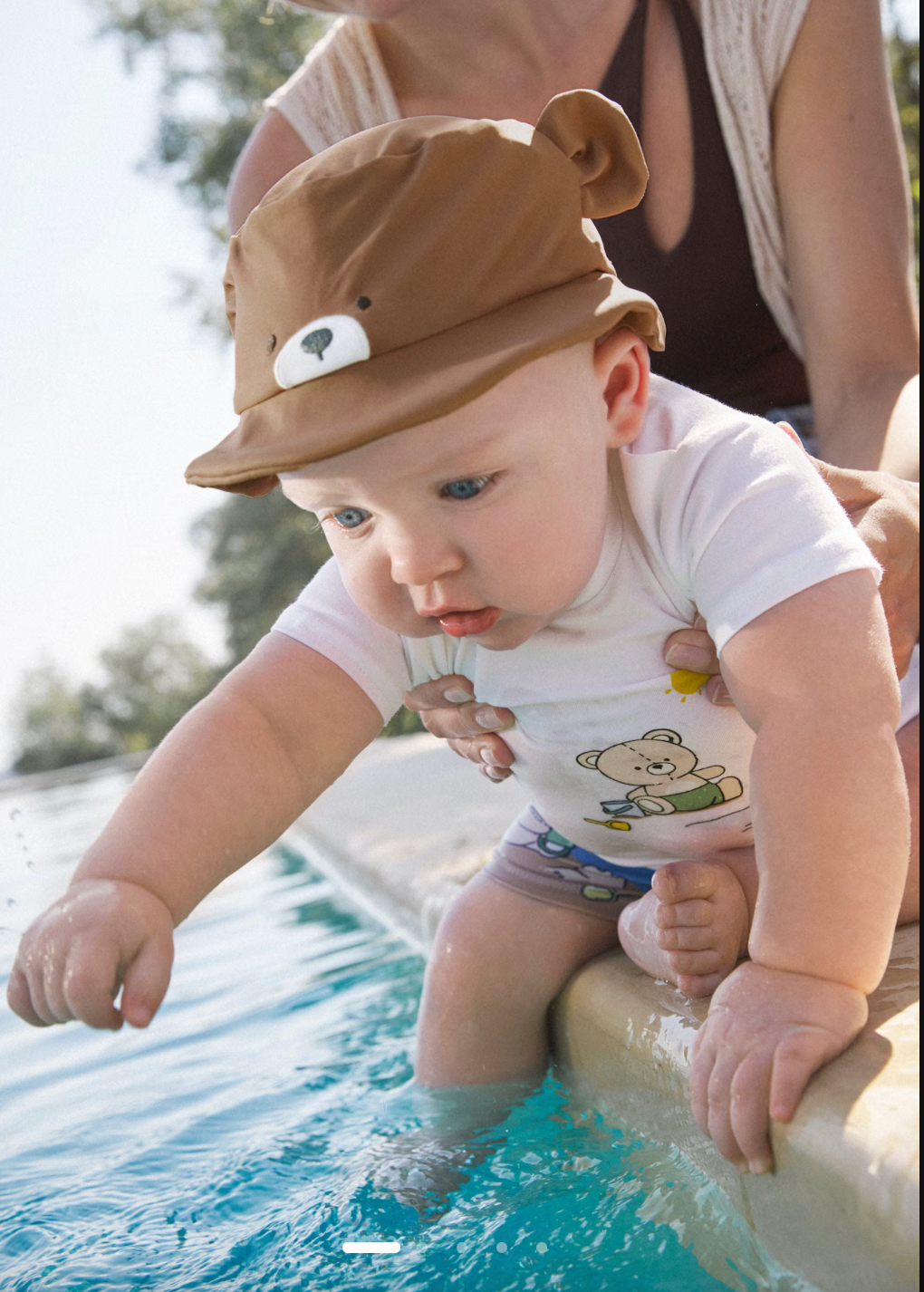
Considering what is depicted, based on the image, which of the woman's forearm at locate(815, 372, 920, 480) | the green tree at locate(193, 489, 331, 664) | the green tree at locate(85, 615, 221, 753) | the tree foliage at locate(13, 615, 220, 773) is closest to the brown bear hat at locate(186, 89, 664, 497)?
the woman's forearm at locate(815, 372, 920, 480)

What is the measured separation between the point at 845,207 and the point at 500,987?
1381 millimetres

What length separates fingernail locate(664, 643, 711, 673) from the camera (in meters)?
1.35

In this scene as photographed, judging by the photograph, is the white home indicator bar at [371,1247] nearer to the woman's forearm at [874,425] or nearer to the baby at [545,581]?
the baby at [545,581]

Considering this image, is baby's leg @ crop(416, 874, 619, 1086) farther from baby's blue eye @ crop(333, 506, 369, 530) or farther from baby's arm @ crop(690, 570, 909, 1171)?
baby's blue eye @ crop(333, 506, 369, 530)

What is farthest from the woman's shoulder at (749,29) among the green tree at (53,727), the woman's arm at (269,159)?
the green tree at (53,727)

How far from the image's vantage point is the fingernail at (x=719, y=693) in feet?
4.57

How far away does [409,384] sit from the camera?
43.6 inches

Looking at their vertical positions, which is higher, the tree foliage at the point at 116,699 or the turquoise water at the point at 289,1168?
the turquoise water at the point at 289,1168

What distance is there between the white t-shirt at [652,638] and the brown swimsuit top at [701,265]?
66cm

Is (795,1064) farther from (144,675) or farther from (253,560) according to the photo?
(144,675)

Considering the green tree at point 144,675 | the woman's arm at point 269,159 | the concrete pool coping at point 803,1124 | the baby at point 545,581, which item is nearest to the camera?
the concrete pool coping at point 803,1124

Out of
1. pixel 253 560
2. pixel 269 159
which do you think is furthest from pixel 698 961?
pixel 253 560

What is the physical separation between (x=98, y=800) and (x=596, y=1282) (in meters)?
9.74

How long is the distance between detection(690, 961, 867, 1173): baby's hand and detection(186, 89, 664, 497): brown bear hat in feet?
1.95
